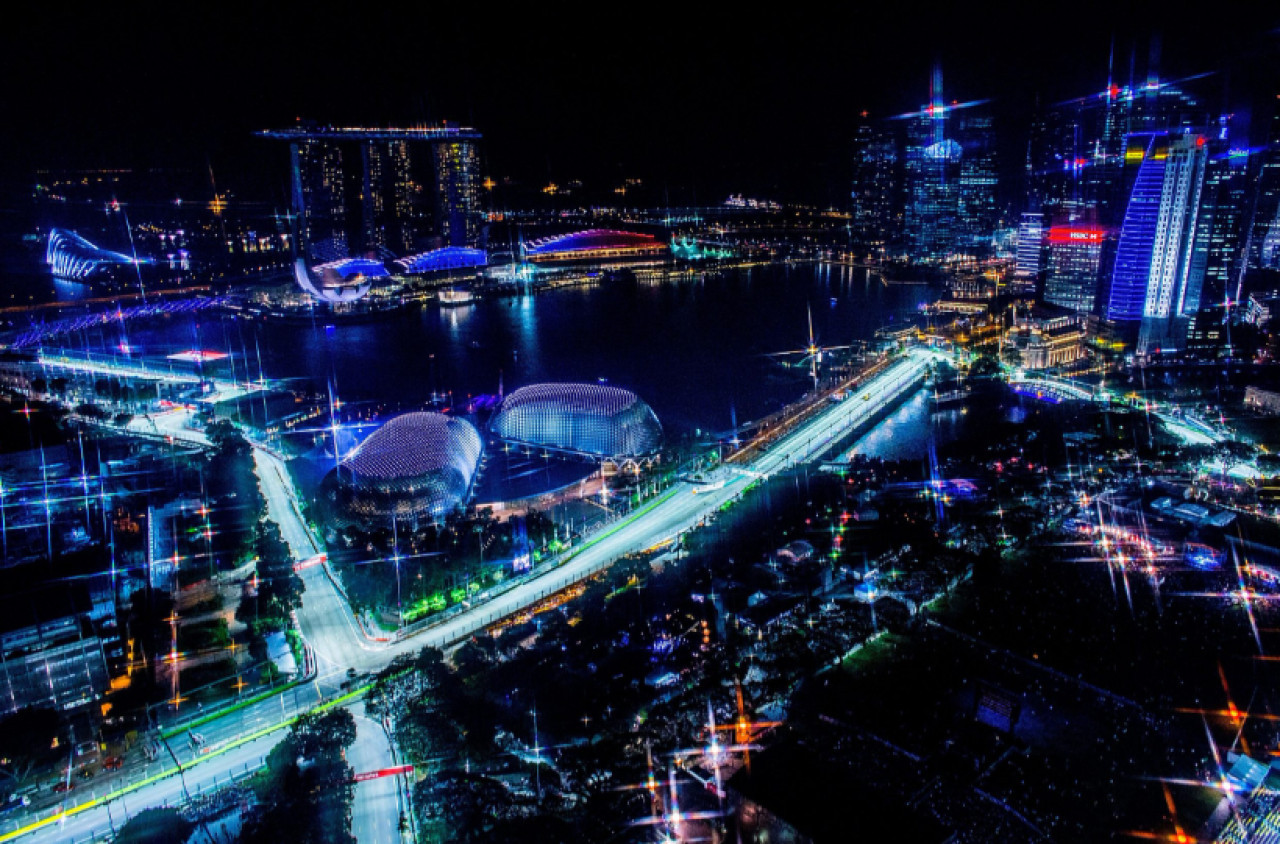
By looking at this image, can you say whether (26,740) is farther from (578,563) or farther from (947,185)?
(947,185)

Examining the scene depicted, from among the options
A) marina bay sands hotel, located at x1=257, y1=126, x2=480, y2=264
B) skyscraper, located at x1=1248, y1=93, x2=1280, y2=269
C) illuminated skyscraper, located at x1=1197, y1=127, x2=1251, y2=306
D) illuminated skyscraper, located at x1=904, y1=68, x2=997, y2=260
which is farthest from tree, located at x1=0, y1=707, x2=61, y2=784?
illuminated skyscraper, located at x1=904, y1=68, x2=997, y2=260

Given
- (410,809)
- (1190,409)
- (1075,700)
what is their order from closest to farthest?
(410,809), (1075,700), (1190,409)

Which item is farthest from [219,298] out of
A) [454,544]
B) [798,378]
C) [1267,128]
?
[1267,128]

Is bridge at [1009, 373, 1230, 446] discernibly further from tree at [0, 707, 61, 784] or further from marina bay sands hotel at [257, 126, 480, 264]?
marina bay sands hotel at [257, 126, 480, 264]

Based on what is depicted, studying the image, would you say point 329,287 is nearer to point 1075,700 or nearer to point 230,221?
point 230,221

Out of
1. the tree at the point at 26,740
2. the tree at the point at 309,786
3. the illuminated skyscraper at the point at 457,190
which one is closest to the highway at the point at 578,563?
the tree at the point at 309,786

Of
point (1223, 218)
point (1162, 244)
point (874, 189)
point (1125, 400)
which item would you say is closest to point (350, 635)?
point (1125, 400)

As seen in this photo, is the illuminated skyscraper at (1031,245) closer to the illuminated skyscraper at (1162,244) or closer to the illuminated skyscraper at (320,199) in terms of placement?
the illuminated skyscraper at (1162,244)
